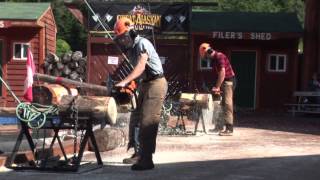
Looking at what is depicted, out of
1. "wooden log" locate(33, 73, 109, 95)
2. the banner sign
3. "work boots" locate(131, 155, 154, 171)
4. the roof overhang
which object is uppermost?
the banner sign

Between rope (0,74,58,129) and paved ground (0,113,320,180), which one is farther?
rope (0,74,58,129)

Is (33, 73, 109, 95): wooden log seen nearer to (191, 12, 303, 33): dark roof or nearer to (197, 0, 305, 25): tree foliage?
(191, 12, 303, 33): dark roof

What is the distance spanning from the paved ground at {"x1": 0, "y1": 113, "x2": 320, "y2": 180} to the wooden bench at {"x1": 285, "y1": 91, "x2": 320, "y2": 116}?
5.93 m

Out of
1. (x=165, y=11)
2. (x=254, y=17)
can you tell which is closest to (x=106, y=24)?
(x=165, y=11)

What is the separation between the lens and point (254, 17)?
24531 millimetres

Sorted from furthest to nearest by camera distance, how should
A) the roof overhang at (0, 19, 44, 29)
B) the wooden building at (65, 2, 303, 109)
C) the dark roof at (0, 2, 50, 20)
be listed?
the wooden building at (65, 2, 303, 109), the dark roof at (0, 2, 50, 20), the roof overhang at (0, 19, 44, 29)

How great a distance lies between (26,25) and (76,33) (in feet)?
101

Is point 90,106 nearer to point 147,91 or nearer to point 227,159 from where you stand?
point 147,91

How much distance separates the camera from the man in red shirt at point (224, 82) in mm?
13735

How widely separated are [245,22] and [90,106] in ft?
52.0

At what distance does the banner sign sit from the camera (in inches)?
893

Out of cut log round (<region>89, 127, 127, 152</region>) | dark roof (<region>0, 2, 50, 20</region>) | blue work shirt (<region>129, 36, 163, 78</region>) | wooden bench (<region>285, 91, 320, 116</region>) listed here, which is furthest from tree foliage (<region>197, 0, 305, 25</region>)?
blue work shirt (<region>129, 36, 163, 78</region>)

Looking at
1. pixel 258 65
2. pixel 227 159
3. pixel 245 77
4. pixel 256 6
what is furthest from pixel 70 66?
pixel 256 6

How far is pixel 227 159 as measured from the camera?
998 cm
